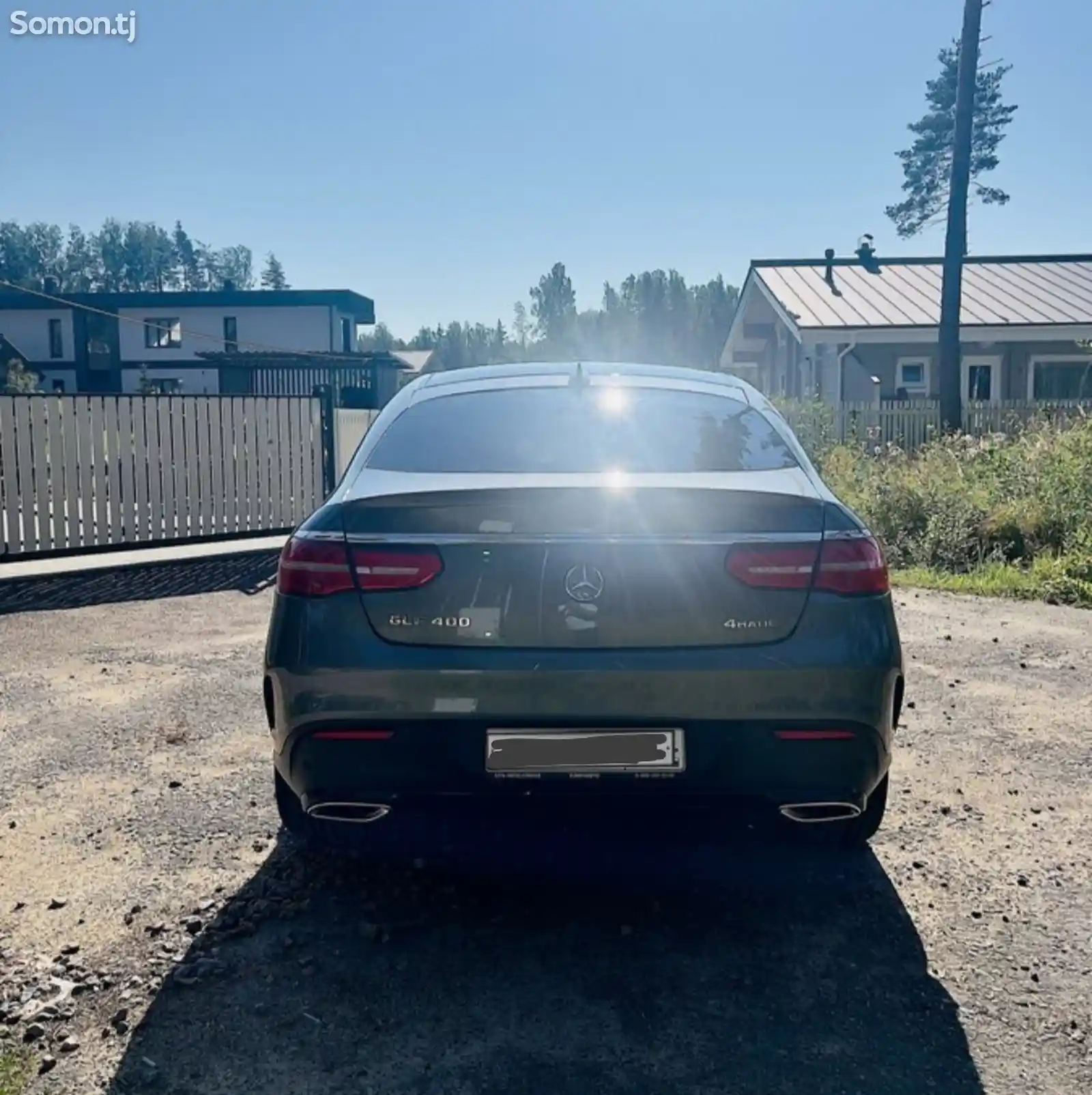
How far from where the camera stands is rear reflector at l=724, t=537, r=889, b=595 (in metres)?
2.58

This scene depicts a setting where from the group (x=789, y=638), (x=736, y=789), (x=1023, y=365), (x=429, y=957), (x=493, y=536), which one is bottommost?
(x=429, y=957)

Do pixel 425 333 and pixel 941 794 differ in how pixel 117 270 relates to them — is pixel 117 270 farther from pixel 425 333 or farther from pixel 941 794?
pixel 941 794

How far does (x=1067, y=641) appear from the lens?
6461 millimetres

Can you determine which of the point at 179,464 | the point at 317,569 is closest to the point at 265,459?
the point at 179,464

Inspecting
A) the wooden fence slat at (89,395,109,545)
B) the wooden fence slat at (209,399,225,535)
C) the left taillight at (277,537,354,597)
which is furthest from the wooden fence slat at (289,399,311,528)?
the left taillight at (277,537,354,597)

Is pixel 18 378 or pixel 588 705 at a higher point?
pixel 18 378

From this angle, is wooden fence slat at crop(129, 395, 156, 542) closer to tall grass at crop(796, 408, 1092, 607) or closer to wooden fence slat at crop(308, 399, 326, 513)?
wooden fence slat at crop(308, 399, 326, 513)

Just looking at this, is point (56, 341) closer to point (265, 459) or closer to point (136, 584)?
point (265, 459)

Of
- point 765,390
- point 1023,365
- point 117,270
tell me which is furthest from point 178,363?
point 117,270

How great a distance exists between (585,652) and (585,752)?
26 cm

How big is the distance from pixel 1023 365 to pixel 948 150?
25.7 meters

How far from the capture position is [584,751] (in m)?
2.59

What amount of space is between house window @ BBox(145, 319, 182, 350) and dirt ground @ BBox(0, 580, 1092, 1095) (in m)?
43.0

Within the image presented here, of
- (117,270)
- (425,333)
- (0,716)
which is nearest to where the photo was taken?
(0,716)
